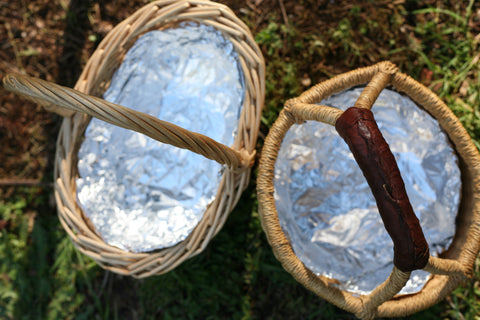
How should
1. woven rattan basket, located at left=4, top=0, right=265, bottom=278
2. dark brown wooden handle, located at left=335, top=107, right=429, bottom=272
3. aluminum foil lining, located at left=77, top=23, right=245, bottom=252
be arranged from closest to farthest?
1. dark brown wooden handle, located at left=335, top=107, right=429, bottom=272
2. woven rattan basket, located at left=4, top=0, right=265, bottom=278
3. aluminum foil lining, located at left=77, top=23, right=245, bottom=252

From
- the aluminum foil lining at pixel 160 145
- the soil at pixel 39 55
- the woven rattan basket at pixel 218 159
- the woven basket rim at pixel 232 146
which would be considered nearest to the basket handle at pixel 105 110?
the woven rattan basket at pixel 218 159

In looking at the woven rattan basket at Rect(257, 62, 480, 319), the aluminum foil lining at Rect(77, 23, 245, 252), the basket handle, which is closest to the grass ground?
the aluminum foil lining at Rect(77, 23, 245, 252)

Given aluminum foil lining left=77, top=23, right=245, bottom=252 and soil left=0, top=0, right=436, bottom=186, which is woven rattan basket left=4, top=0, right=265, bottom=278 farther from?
soil left=0, top=0, right=436, bottom=186

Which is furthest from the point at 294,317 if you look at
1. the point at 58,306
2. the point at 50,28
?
the point at 50,28

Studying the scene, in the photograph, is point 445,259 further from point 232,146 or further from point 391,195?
point 232,146

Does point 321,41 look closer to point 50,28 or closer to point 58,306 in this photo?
point 50,28

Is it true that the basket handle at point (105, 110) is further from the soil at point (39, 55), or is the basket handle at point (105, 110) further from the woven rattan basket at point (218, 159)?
the soil at point (39, 55)

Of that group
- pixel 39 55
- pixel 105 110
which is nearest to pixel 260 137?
pixel 105 110
